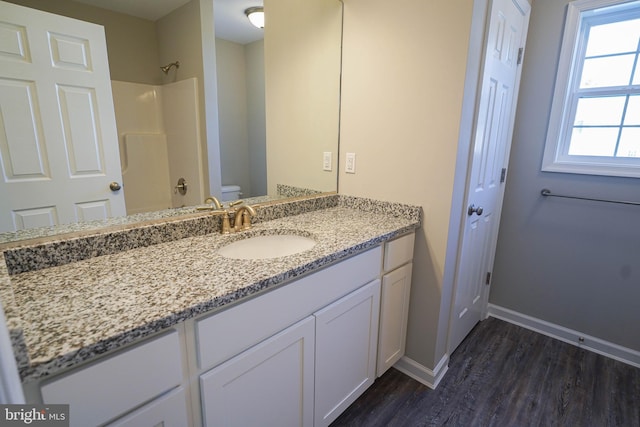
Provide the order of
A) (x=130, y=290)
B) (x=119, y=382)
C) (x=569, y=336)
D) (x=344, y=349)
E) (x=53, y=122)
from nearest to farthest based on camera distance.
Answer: (x=119, y=382), (x=130, y=290), (x=53, y=122), (x=344, y=349), (x=569, y=336)

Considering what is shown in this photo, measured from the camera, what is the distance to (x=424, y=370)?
1715 millimetres

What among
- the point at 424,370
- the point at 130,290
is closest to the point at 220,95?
the point at 130,290

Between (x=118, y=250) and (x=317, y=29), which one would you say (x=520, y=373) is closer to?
(x=118, y=250)

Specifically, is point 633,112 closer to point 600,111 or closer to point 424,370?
point 600,111

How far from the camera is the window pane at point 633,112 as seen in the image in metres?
1.80

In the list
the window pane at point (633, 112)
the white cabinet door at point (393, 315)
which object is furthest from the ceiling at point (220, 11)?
the window pane at point (633, 112)

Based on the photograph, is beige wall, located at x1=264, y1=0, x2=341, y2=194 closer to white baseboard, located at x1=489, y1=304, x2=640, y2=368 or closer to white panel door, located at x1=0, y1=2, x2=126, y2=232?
white panel door, located at x1=0, y1=2, x2=126, y2=232

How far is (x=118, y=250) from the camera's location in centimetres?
108

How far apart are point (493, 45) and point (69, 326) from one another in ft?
6.62

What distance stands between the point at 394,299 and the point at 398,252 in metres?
0.26

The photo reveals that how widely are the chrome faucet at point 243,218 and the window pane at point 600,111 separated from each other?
216 centimetres

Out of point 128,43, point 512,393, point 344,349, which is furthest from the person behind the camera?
point 512,393

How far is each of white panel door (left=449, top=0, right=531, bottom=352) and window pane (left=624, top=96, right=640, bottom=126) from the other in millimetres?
601

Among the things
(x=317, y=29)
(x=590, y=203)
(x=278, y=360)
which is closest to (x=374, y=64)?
(x=317, y=29)
